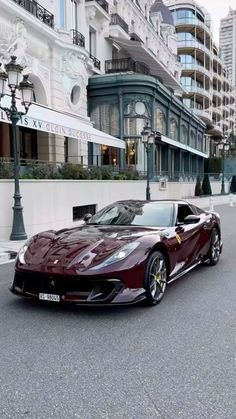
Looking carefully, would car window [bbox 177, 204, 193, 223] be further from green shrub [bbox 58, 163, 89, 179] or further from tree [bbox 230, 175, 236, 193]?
tree [bbox 230, 175, 236, 193]

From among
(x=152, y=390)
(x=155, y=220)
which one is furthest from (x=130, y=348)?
(x=155, y=220)

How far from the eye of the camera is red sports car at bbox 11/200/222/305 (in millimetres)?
4723

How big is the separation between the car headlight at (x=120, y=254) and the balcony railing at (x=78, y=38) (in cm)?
1863

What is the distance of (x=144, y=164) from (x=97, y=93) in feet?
16.4

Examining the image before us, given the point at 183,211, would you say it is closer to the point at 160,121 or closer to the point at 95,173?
the point at 95,173

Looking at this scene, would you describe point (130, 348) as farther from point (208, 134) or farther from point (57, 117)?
point (208, 134)

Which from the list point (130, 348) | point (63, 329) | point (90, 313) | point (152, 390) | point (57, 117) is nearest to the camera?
point (152, 390)

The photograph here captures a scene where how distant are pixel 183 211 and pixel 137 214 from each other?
0.94 metres

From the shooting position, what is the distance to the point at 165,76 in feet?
111

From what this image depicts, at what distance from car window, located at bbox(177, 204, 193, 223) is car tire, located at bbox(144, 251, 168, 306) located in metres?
1.15

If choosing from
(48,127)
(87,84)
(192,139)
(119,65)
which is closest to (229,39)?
(192,139)

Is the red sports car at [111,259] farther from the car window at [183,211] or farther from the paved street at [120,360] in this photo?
the paved street at [120,360]

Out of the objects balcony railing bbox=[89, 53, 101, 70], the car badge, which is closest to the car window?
the car badge

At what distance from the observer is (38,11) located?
18.0 metres
